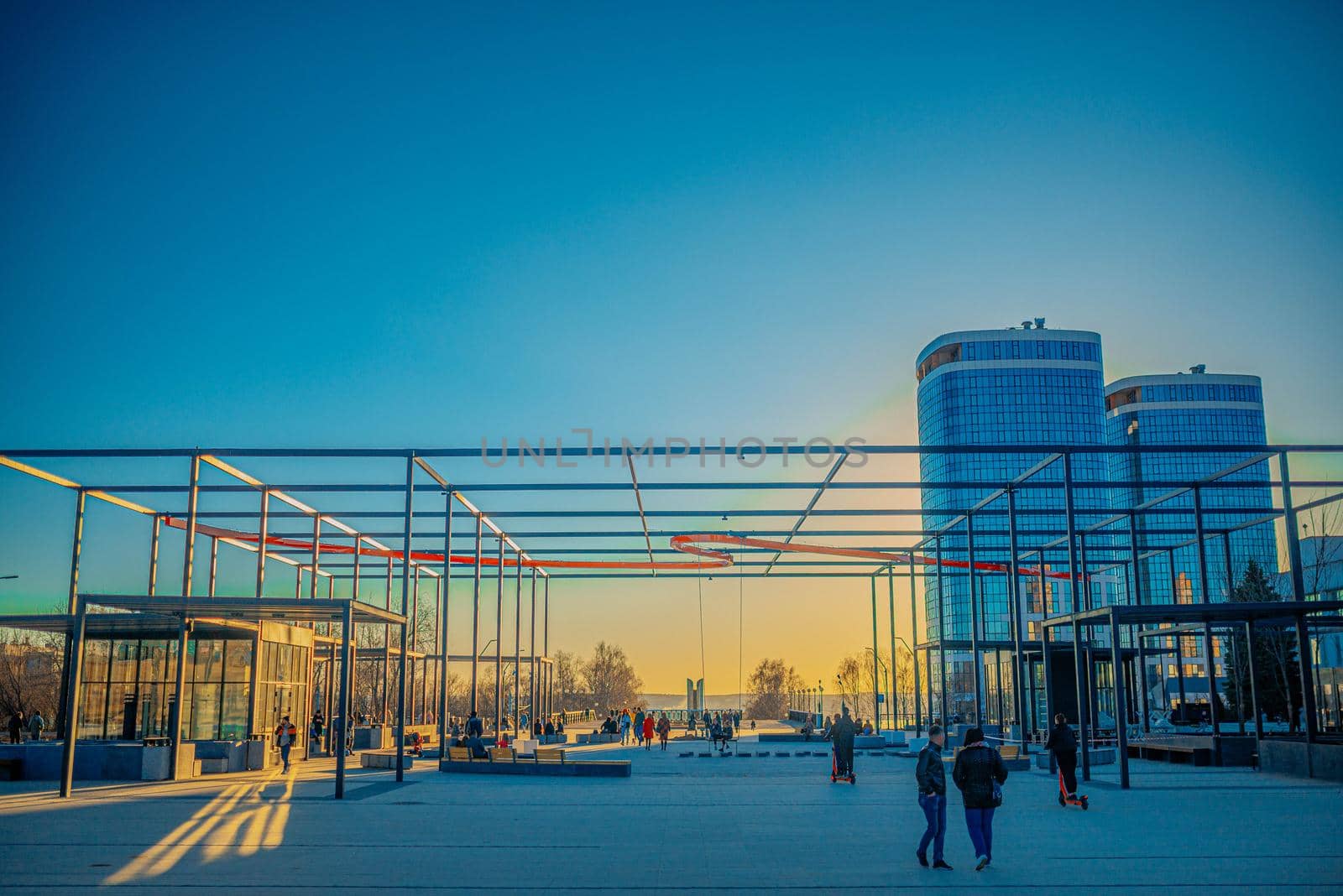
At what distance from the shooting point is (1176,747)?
26.2 m

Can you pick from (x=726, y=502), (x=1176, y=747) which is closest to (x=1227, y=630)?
(x=1176, y=747)

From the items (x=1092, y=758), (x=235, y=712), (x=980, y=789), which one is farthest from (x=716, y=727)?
(x=980, y=789)

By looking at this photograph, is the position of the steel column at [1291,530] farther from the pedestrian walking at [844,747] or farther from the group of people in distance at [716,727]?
the group of people in distance at [716,727]

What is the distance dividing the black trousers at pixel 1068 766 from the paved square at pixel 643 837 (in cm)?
76

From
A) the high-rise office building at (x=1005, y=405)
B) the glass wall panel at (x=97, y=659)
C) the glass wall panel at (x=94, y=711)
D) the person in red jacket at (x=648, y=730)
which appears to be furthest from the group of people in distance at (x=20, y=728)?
the high-rise office building at (x=1005, y=405)

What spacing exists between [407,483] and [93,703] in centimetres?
1170

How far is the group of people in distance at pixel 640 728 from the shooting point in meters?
36.4

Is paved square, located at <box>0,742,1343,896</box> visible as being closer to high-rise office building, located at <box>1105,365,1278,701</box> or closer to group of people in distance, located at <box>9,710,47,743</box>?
group of people in distance, located at <box>9,710,47,743</box>

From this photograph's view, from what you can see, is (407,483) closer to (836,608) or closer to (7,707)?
(836,608)

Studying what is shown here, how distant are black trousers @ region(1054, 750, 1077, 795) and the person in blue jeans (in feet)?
20.1

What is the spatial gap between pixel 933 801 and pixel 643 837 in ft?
12.1

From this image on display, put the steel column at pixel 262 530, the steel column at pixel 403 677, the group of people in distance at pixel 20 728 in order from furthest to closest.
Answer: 1. the group of people in distance at pixel 20 728
2. the steel column at pixel 262 530
3. the steel column at pixel 403 677

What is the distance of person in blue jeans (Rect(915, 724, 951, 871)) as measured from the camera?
1066 centimetres

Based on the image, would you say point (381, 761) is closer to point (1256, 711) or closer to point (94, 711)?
point (94, 711)
